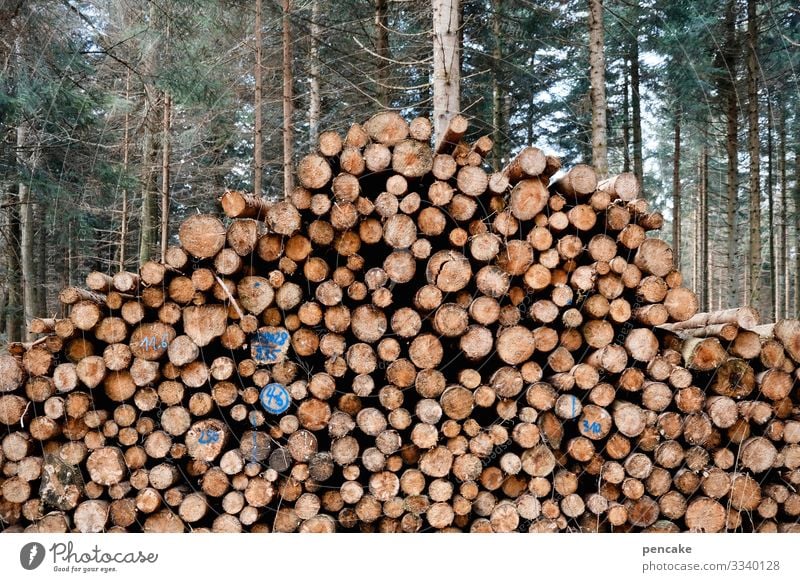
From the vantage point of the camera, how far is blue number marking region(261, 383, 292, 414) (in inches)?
124

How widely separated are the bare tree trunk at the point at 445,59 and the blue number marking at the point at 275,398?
106 inches

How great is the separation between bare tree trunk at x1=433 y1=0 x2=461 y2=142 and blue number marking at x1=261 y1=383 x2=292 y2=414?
2.69 metres

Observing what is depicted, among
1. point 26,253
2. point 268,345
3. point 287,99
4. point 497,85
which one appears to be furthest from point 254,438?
point 497,85

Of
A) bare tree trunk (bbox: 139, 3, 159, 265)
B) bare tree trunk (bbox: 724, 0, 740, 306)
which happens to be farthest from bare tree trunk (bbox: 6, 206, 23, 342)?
bare tree trunk (bbox: 724, 0, 740, 306)

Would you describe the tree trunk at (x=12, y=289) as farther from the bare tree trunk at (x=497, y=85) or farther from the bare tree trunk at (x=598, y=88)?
the bare tree trunk at (x=598, y=88)

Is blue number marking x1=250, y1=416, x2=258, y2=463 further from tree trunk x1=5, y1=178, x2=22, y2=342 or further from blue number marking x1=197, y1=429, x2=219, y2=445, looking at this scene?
tree trunk x1=5, y1=178, x2=22, y2=342

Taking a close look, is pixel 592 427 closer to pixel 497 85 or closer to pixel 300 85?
pixel 497 85

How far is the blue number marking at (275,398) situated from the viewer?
10.4 ft

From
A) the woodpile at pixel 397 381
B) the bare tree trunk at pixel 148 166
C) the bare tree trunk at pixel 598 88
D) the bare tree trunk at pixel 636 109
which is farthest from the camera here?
the bare tree trunk at pixel 636 109

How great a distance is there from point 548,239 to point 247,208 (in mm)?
1881

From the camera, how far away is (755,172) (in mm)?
8469

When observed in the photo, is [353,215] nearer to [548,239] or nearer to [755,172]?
[548,239]

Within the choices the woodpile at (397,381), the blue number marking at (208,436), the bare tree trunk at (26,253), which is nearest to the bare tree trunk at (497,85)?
the woodpile at (397,381)
